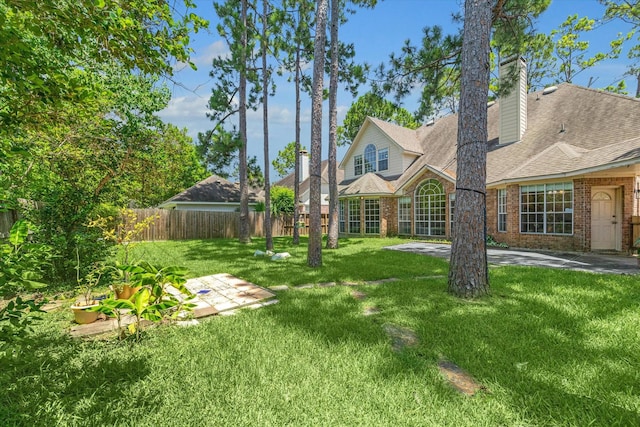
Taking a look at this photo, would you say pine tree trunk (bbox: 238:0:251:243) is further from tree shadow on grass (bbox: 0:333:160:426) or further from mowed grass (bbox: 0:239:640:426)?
tree shadow on grass (bbox: 0:333:160:426)

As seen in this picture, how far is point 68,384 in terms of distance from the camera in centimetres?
236

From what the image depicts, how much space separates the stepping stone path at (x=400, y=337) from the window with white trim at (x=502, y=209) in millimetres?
10901

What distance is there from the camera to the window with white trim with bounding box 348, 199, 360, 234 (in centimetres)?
1829

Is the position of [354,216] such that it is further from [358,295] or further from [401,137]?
[358,295]

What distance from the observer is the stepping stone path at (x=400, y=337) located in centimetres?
303

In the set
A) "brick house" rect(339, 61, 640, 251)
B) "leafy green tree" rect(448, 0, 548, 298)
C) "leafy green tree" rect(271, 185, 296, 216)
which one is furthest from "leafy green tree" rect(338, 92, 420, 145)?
"leafy green tree" rect(448, 0, 548, 298)

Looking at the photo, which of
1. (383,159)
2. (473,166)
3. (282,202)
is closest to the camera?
(473,166)

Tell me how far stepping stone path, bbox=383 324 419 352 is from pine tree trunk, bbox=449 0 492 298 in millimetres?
1768

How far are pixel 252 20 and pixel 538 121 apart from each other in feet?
46.2

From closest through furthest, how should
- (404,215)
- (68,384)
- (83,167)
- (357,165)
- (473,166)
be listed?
(68,384) → (473,166) → (83,167) → (404,215) → (357,165)

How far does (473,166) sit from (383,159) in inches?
577

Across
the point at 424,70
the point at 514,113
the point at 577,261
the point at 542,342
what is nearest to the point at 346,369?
the point at 542,342

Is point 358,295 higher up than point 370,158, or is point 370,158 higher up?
point 370,158

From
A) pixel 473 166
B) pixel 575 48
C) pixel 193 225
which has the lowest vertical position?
pixel 193 225
